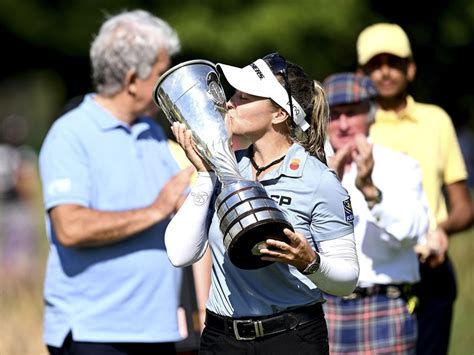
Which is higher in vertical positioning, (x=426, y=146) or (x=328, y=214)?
(x=426, y=146)

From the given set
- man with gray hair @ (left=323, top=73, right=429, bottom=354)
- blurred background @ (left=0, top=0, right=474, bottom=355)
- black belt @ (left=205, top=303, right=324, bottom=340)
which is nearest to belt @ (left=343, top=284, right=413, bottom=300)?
man with gray hair @ (left=323, top=73, right=429, bottom=354)

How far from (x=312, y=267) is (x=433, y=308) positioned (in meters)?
2.45

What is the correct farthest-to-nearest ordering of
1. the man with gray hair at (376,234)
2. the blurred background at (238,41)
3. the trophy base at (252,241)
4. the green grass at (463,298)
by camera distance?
the blurred background at (238,41) < the green grass at (463,298) < the man with gray hair at (376,234) < the trophy base at (252,241)

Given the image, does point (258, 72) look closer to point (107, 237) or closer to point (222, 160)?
point (222, 160)

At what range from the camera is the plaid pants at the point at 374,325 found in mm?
5461

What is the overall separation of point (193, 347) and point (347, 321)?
29.6 inches

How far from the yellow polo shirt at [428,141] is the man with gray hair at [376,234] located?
469mm

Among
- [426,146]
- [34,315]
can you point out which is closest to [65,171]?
[426,146]

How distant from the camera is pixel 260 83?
4008 millimetres

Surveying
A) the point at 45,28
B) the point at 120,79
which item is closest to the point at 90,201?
the point at 120,79

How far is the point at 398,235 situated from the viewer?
5164 millimetres

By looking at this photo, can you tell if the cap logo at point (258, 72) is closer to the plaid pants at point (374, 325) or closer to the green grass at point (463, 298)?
the plaid pants at point (374, 325)

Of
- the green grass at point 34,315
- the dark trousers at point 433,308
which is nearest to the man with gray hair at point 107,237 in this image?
the dark trousers at point 433,308

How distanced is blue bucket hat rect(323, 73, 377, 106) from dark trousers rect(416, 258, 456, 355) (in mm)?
1023
